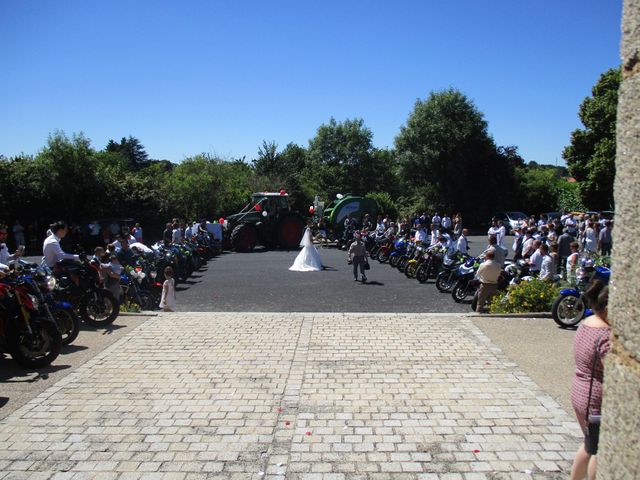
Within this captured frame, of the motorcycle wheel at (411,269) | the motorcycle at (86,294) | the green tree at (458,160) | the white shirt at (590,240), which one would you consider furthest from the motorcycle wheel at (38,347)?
the green tree at (458,160)

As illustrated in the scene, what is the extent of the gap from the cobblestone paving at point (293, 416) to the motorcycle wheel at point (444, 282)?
498 centimetres

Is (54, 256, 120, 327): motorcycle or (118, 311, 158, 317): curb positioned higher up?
(54, 256, 120, 327): motorcycle

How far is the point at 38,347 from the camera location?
21.9ft

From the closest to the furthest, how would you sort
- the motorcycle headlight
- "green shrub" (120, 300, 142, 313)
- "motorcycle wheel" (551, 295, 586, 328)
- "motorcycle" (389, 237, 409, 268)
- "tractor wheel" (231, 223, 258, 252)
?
the motorcycle headlight
"motorcycle wheel" (551, 295, 586, 328)
"green shrub" (120, 300, 142, 313)
"motorcycle" (389, 237, 409, 268)
"tractor wheel" (231, 223, 258, 252)

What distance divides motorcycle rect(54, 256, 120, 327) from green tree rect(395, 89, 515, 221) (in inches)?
1193

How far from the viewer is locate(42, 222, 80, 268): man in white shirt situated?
28.0 feet

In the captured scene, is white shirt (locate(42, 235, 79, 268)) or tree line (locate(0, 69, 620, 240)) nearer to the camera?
white shirt (locate(42, 235, 79, 268))

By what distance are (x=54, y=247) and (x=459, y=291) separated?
786cm

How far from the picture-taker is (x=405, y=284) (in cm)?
1414

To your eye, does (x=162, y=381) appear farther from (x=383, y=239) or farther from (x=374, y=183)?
(x=374, y=183)

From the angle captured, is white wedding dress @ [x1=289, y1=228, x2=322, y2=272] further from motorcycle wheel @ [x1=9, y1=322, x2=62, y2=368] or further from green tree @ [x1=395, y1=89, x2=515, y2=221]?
green tree @ [x1=395, y1=89, x2=515, y2=221]

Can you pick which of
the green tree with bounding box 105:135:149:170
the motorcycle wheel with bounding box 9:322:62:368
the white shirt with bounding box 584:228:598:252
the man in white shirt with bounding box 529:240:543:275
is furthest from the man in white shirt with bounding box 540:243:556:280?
the green tree with bounding box 105:135:149:170

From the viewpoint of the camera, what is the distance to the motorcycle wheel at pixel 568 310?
8.69 meters

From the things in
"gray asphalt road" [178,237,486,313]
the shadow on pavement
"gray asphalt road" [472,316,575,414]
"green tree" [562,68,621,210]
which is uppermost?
"green tree" [562,68,621,210]
